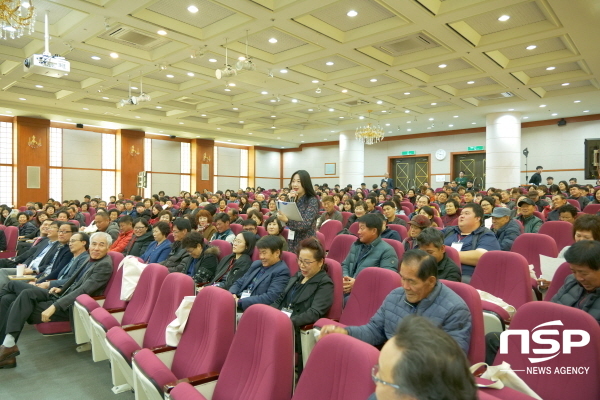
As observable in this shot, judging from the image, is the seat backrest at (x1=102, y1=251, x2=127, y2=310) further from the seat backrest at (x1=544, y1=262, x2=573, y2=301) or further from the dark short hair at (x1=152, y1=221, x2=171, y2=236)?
the seat backrest at (x1=544, y1=262, x2=573, y2=301)

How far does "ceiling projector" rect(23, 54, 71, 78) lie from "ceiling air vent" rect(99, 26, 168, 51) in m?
1.44

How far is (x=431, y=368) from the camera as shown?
34.7 inches

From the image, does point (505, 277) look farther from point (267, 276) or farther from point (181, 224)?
point (181, 224)

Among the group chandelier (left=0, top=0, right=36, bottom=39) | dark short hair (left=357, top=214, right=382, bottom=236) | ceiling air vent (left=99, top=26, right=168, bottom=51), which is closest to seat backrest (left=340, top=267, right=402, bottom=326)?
dark short hair (left=357, top=214, right=382, bottom=236)

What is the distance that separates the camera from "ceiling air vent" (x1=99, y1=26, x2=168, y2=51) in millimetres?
7312

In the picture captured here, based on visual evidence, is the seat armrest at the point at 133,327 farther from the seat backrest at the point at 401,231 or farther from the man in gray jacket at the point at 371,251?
the seat backrest at the point at 401,231

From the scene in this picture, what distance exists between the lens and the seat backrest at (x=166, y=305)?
9.05 feet

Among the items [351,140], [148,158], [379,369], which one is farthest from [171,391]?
[148,158]

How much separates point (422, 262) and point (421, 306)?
240 millimetres

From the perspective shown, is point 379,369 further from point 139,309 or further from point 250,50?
point 250,50

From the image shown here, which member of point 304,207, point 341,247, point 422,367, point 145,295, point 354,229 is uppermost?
point 304,207

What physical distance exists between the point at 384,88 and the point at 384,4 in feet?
17.4

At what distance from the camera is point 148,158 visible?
19.2m

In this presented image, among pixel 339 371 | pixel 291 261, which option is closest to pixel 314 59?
pixel 291 261
